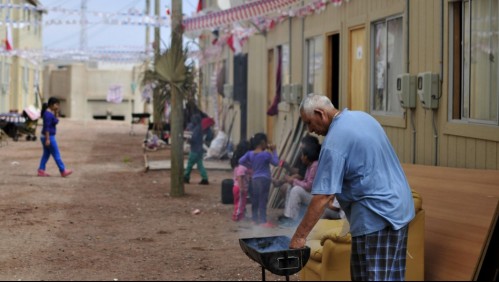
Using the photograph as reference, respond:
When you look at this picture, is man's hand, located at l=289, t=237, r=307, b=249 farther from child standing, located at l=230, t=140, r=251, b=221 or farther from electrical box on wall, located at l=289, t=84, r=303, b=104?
electrical box on wall, located at l=289, t=84, r=303, b=104

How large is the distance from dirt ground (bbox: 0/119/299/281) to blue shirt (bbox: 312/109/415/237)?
2399 millimetres

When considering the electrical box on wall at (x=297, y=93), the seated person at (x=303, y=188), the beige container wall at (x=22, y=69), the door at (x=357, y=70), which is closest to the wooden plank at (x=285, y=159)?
the door at (x=357, y=70)

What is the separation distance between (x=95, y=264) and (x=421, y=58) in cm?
420

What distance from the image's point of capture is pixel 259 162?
1027 cm

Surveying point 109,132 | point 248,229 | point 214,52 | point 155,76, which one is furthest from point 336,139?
point 109,132

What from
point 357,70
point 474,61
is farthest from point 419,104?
point 357,70

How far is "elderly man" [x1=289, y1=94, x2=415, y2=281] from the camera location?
4680 mm

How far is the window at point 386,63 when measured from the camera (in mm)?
9859

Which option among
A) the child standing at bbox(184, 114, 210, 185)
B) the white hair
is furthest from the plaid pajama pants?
the child standing at bbox(184, 114, 210, 185)

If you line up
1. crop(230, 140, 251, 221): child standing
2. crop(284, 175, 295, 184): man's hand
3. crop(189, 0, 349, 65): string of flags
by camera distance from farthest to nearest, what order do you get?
crop(189, 0, 349, 65): string of flags
crop(230, 140, 251, 221): child standing
crop(284, 175, 295, 184): man's hand

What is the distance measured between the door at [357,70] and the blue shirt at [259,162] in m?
1.60

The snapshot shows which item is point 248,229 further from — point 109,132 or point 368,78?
point 109,132

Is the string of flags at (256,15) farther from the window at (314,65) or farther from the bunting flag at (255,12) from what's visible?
the window at (314,65)

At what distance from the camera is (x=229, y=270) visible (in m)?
7.43
